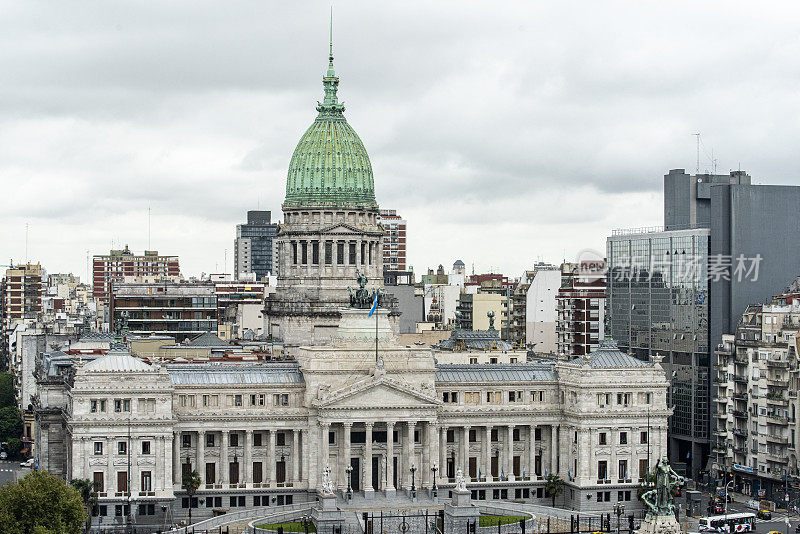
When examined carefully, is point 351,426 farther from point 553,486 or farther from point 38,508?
point 38,508

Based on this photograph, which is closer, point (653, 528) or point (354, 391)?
point (653, 528)

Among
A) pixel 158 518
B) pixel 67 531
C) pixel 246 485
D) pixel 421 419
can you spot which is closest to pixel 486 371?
pixel 421 419

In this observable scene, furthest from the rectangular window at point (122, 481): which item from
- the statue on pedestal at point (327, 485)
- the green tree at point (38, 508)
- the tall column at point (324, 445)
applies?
the tall column at point (324, 445)

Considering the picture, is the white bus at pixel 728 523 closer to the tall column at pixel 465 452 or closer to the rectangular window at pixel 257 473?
the tall column at pixel 465 452

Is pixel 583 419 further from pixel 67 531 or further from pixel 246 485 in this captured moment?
pixel 67 531

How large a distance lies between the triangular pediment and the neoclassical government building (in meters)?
0.16

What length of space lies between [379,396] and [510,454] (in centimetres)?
1898

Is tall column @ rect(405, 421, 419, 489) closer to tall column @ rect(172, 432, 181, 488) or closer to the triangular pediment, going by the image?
the triangular pediment

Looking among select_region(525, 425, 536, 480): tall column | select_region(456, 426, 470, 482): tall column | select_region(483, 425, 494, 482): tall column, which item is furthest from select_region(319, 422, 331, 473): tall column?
select_region(525, 425, 536, 480): tall column

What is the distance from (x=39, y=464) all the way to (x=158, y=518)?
25.3m

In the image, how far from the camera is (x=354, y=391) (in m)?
182

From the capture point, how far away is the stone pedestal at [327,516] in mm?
163625

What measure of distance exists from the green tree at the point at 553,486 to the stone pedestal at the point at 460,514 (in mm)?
21544

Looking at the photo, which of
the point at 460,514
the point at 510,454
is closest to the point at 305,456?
the point at 460,514
